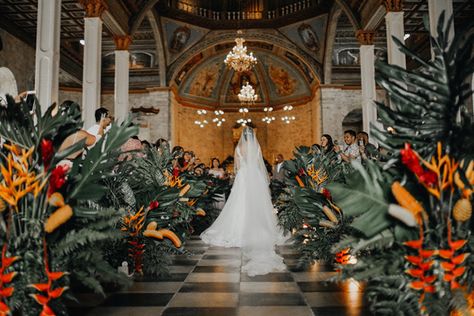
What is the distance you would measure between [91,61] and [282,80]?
1517 cm

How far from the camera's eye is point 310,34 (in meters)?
20.0

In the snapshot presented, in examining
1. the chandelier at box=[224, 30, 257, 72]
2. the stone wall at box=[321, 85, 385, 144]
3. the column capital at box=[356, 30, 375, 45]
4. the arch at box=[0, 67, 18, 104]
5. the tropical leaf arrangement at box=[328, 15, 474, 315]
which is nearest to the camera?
the tropical leaf arrangement at box=[328, 15, 474, 315]

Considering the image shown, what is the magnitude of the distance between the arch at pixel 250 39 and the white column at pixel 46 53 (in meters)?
12.1

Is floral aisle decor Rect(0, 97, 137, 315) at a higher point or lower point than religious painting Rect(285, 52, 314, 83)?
lower

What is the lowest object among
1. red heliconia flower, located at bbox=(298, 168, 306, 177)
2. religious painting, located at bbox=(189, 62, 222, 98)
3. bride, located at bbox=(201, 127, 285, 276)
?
bride, located at bbox=(201, 127, 285, 276)

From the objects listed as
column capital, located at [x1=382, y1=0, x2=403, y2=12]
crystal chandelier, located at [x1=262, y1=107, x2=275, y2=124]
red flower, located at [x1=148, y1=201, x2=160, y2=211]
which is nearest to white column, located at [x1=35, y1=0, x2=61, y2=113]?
red flower, located at [x1=148, y1=201, x2=160, y2=211]

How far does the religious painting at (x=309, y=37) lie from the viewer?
19844 mm

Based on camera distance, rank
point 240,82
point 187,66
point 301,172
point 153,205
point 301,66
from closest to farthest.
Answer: point 153,205, point 301,172, point 187,66, point 301,66, point 240,82

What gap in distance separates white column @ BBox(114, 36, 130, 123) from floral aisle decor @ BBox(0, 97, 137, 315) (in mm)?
11722

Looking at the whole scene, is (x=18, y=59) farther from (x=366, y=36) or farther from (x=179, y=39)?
(x=366, y=36)

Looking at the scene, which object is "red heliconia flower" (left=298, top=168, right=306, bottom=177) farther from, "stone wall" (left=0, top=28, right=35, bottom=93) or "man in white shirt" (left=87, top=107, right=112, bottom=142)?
"stone wall" (left=0, top=28, right=35, bottom=93)

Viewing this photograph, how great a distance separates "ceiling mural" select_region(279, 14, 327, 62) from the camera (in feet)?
63.9

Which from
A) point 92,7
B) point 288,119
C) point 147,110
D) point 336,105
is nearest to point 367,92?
point 336,105

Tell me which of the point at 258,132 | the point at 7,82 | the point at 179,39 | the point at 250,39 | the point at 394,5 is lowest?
the point at 258,132
